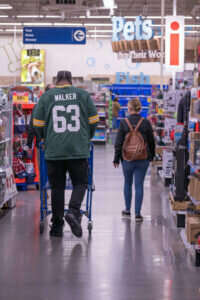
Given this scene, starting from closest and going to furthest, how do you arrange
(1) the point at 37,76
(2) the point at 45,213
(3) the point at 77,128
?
(3) the point at 77,128
(2) the point at 45,213
(1) the point at 37,76

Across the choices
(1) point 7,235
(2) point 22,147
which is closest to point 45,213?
(1) point 7,235

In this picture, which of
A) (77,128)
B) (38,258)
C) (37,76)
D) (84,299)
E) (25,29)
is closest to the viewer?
(84,299)

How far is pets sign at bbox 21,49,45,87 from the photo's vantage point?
2789 cm

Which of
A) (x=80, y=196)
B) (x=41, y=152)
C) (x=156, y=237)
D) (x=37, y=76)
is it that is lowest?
(x=156, y=237)

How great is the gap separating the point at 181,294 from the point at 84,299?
0.70 m

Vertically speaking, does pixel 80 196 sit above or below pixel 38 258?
above

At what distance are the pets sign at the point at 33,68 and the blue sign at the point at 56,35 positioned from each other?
10.2 meters

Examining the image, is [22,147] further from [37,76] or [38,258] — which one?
[37,76]

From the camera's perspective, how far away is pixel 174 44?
1230 cm

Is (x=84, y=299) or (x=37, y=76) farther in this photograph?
(x=37, y=76)

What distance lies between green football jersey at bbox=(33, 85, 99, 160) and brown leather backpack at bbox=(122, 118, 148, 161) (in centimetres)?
96

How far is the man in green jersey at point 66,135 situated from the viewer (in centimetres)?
525

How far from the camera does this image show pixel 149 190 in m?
8.91

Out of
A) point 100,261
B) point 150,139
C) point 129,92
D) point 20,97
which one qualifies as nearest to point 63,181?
point 100,261
